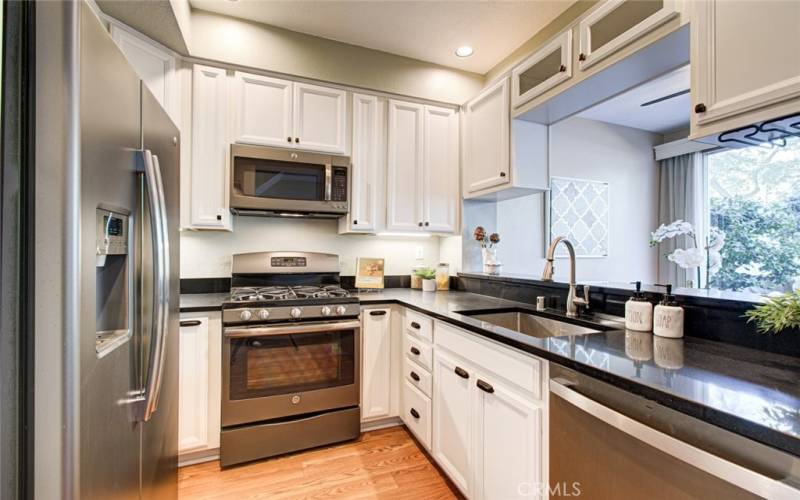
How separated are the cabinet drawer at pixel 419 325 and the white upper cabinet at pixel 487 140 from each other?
42.1 inches

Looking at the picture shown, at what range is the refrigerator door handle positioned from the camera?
3.34 feet

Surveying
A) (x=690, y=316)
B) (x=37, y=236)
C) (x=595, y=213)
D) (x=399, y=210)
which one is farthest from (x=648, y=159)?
(x=37, y=236)

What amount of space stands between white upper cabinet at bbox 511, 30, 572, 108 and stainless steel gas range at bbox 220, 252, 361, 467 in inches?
66.6

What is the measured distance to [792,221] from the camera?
3.27 m

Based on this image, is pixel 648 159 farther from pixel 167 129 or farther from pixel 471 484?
pixel 167 129

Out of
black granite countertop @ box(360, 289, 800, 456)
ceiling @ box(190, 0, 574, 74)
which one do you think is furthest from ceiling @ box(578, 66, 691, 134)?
black granite countertop @ box(360, 289, 800, 456)

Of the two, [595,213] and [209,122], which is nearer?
[209,122]

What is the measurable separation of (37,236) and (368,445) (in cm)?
210

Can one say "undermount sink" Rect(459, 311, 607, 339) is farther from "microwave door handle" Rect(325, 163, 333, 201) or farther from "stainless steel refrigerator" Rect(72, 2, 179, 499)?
"stainless steel refrigerator" Rect(72, 2, 179, 499)

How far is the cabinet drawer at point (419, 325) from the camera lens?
2.00m

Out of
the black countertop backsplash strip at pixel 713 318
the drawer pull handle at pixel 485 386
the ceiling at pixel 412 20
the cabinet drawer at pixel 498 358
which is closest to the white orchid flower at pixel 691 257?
the black countertop backsplash strip at pixel 713 318

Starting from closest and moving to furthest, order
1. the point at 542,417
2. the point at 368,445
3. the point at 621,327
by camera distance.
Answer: the point at 542,417
the point at 621,327
the point at 368,445

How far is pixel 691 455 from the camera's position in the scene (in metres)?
0.74

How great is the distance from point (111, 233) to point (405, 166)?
211 centimetres
